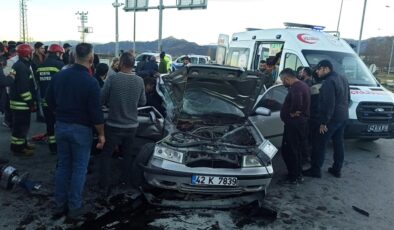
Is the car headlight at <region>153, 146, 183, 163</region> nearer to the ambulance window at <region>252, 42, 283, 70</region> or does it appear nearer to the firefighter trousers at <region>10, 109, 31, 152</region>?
the firefighter trousers at <region>10, 109, 31, 152</region>

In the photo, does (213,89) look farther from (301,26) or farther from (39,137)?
(301,26)

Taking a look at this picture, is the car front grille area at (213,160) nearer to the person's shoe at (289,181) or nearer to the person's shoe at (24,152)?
the person's shoe at (289,181)

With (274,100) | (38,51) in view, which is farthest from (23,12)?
(274,100)

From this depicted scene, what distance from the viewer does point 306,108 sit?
5.50 m

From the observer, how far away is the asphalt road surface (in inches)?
160

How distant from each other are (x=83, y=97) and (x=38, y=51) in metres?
4.85

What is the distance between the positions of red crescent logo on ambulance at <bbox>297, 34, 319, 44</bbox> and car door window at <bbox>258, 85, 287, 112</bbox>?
99.5 inches

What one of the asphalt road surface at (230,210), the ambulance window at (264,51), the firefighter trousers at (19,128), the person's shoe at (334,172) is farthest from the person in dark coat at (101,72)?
the ambulance window at (264,51)

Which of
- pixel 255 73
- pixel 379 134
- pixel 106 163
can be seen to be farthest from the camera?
pixel 379 134

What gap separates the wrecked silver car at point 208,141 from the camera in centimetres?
418

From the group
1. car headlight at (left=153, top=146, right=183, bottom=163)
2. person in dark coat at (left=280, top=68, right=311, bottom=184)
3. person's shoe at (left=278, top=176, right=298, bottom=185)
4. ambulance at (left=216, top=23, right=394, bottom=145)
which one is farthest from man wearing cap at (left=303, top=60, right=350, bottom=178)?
car headlight at (left=153, top=146, right=183, bottom=163)

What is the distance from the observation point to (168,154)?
13.9 feet

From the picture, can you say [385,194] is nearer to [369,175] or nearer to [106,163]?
[369,175]

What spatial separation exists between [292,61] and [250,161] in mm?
5008
